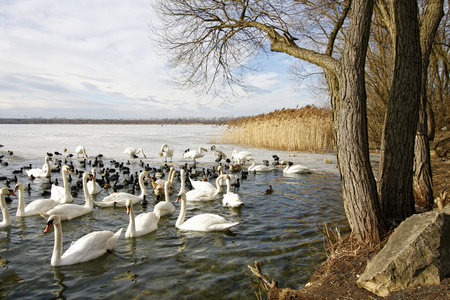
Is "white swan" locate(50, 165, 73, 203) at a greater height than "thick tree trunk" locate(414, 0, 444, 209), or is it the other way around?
"thick tree trunk" locate(414, 0, 444, 209)

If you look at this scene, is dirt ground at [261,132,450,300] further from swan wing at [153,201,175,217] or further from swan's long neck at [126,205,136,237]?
swan wing at [153,201,175,217]

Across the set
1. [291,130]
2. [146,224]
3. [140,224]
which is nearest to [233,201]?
[146,224]

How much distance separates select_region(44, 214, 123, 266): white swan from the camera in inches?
206

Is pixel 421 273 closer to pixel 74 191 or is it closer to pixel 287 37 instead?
pixel 287 37

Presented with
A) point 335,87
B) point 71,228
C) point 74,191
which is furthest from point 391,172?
point 74,191

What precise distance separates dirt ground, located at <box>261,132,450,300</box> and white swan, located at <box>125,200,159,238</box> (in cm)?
300

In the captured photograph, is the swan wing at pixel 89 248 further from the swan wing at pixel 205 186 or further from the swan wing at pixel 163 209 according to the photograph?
the swan wing at pixel 205 186

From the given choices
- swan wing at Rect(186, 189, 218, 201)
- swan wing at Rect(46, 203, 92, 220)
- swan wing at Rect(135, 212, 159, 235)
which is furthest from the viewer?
swan wing at Rect(186, 189, 218, 201)

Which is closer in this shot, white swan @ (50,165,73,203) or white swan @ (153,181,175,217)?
white swan @ (153,181,175,217)

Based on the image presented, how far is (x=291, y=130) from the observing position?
70.2 feet

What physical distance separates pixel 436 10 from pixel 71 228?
865 cm

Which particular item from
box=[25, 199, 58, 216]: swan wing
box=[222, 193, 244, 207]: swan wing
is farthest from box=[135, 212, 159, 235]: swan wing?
box=[25, 199, 58, 216]: swan wing

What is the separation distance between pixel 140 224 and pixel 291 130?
637 inches

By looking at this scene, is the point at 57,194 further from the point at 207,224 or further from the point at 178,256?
the point at 178,256
